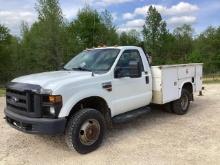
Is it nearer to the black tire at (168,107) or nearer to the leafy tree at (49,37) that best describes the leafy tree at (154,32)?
the leafy tree at (49,37)

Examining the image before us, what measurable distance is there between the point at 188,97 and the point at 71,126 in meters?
4.70

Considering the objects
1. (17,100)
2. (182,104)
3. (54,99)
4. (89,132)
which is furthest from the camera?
(182,104)

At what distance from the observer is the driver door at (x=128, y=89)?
641 centimetres

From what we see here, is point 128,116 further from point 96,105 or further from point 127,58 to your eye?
point 127,58

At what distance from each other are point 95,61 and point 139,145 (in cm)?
207

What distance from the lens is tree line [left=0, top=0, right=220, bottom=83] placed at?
34.2 metres

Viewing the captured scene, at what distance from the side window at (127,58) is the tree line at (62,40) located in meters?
20.7

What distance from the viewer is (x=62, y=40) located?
116 feet

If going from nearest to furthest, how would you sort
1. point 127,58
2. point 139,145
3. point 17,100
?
1. point 17,100
2. point 139,145
3. point 127,58

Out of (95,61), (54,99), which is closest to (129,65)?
(95,61)

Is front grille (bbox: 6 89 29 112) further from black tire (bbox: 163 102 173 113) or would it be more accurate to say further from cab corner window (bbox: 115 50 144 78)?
black tire (bbox: 163 102 173 113)

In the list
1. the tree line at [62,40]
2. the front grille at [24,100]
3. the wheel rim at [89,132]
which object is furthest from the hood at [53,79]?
the tree line at [62,40]

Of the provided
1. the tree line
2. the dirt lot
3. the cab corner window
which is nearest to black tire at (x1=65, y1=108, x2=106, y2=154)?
the dirt lot

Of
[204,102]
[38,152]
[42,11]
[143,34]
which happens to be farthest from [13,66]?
[38,152]
